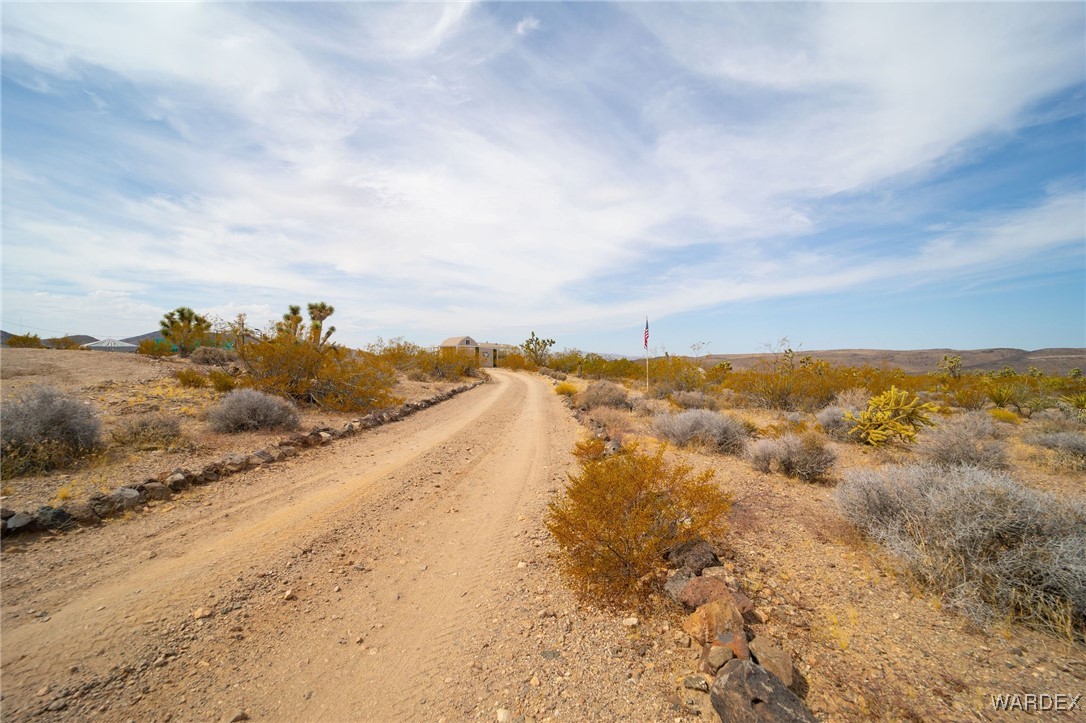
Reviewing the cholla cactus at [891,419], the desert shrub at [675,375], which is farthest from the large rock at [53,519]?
the desert shrub at [675,375]

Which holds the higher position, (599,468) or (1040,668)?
(599,468)

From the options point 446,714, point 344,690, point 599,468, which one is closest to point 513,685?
point 446,714

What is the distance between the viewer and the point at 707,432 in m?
9.50

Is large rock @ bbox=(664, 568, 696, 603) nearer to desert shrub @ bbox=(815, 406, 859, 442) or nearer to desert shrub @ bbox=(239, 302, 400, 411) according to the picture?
desert shrub @ bbox=(815, 406, 859, 442)

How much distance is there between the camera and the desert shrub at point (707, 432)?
927 cm

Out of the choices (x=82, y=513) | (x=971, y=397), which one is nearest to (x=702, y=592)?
(x=82, y=513)

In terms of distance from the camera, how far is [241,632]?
3361 millimetres

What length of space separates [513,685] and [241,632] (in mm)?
2339

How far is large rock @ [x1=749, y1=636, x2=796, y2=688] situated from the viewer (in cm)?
269

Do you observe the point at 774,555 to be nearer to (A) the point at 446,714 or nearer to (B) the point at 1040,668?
(B) the point at 1040,668

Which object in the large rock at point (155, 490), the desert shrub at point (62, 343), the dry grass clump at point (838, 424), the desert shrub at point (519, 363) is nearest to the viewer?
the large rock at point (155, 490)

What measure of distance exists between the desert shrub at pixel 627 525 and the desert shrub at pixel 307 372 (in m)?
12.2

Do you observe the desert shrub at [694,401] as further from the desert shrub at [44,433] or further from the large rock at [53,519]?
the desert shrub at [44,433]

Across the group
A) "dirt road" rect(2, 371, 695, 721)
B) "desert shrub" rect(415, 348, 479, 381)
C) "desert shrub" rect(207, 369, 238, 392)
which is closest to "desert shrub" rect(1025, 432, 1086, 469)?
"dirt road" rect(2, 371, 695, 721)
